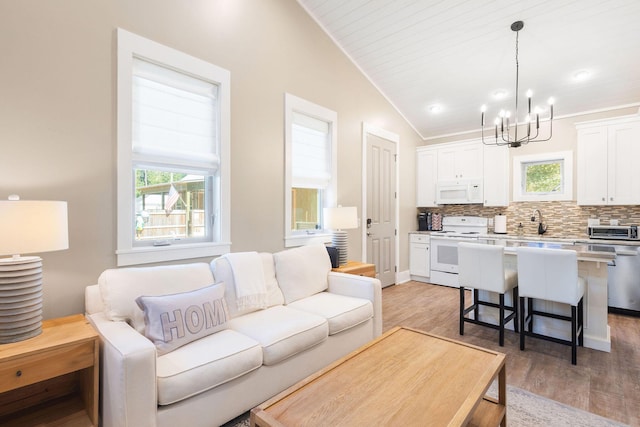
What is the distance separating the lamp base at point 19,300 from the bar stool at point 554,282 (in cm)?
348

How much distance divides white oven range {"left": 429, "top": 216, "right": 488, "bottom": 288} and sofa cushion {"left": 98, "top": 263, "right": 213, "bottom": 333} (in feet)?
13.7

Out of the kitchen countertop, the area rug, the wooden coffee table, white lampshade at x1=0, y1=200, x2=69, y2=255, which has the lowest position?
the area rug

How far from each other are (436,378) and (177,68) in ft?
9.23

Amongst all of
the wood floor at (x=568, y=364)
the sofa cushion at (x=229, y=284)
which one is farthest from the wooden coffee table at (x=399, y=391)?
the sofa cushion at (x=229, y=284)

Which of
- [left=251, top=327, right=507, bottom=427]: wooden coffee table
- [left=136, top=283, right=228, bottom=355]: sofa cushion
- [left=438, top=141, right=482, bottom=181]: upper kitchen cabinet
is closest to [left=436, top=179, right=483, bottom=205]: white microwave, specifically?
[left=438, top=141, right=482, bottom=181]: upper kitchen cabinet

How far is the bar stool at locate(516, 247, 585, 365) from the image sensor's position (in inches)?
101

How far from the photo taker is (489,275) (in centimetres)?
301

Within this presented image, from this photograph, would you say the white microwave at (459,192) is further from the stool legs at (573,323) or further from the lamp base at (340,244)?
the lamp base at (340,244)

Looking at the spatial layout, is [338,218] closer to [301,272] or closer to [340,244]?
[340,244]

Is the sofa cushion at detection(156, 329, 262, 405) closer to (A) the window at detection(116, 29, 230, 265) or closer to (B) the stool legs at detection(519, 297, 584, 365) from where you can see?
(A) the window at detection(116, 29, 230, 265)

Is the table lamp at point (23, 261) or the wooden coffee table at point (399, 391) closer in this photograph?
the wooden coffee table at point (399, 391)

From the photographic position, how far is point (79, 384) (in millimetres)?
1920

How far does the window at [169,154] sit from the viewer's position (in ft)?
7.32

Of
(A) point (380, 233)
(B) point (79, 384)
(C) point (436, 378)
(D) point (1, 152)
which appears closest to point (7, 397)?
(B) point (79, 384)
